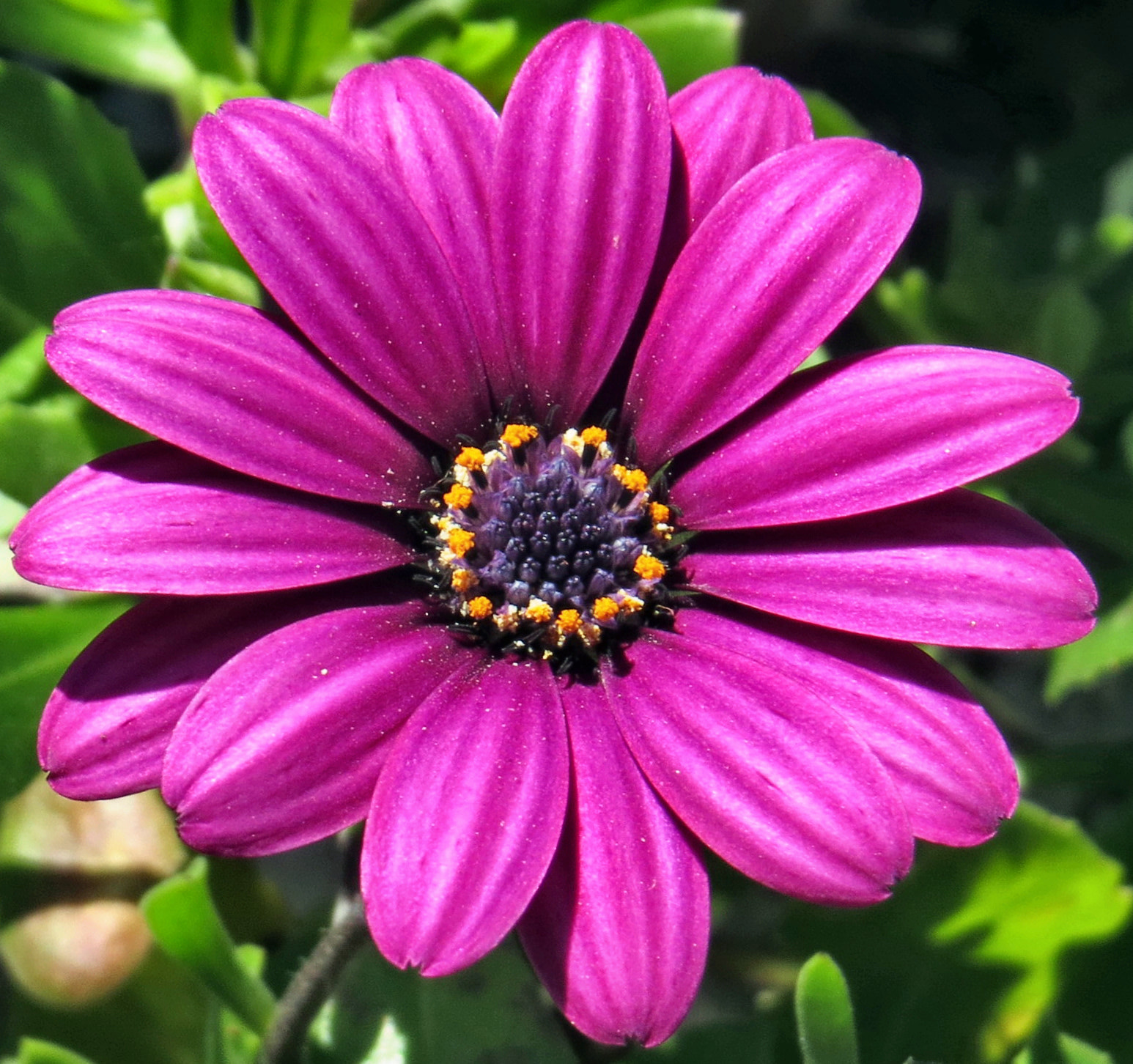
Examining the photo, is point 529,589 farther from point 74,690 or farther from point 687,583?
point 74,690

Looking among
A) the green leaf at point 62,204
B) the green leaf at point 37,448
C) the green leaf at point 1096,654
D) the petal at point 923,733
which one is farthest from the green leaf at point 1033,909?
the green leaf at point 62,204

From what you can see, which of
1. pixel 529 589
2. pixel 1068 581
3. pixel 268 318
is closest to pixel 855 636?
pixel 1068 581

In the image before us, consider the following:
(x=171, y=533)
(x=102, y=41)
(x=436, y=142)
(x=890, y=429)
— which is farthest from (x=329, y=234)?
(x=102, y=41)

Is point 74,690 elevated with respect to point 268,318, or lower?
lower

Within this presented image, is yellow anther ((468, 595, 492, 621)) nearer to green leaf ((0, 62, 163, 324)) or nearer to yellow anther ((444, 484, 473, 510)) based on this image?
yellow anther ((444, 484, 473, 510))

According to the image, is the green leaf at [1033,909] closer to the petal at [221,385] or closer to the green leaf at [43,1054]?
the petal at [221,385]

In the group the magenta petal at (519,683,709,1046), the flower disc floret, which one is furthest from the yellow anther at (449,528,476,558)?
the magenta petal at (519,683,709,1046)
